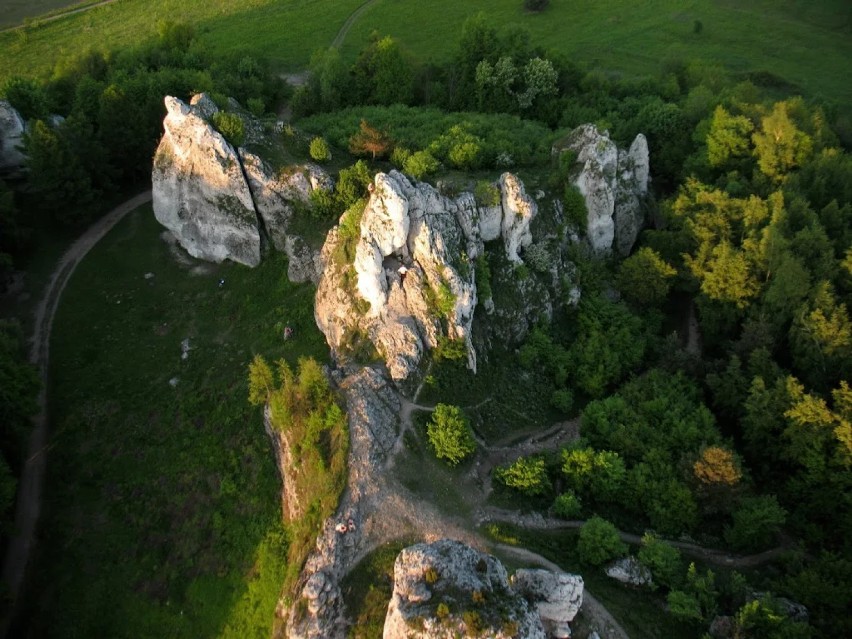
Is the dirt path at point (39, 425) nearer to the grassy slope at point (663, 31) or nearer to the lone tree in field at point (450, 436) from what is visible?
the lone tree in field at point (450, 436)

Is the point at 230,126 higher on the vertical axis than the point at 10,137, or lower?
higher

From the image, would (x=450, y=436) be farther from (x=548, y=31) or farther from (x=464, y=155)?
(x=548, y=31)

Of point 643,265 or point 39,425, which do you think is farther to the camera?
point 643,265

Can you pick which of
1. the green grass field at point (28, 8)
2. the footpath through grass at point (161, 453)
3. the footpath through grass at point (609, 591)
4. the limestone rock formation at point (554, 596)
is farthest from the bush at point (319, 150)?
the green grass field at point (28, 8)

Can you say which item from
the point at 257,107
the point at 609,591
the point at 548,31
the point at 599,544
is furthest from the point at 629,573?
the point at 548,31

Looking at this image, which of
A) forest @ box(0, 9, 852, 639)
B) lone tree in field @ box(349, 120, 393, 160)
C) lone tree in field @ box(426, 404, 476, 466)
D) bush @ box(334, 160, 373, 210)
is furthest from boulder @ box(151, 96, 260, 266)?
lone tree in field @ box(426, 404, 476, 466)

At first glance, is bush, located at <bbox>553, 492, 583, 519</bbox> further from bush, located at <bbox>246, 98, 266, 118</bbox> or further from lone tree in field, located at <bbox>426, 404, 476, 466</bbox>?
bush, located at <bbox>246, 98, 266, 118</bbox>
